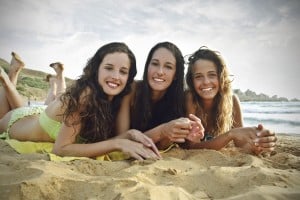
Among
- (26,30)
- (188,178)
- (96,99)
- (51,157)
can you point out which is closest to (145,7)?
(26,30)

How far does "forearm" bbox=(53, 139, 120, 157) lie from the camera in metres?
2.30

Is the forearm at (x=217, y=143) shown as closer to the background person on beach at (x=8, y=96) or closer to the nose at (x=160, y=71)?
the nose at (x=160, y=71)

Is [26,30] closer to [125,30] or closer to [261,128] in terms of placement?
[125,30]

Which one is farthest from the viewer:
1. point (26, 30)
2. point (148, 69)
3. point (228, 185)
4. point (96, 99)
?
point (26, 30)

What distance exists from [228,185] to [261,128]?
3.60 feet

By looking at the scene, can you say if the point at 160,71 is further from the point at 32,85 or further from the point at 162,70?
the point at 32,85

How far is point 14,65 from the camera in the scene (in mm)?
4148

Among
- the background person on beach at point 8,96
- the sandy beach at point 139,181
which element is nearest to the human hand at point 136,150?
the sandy beach at point 139,181

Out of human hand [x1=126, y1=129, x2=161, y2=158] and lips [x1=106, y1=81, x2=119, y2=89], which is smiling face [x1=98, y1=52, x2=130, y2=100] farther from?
human hand [x1=126, y1=129, x2=161, y2=158]

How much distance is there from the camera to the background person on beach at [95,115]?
232cm

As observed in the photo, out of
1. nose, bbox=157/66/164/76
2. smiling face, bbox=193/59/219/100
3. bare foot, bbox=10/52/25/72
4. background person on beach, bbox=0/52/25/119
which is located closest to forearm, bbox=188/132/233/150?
smiling face, bbox=193/59/219/100

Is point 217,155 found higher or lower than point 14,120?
lower

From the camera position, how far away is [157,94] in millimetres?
3117

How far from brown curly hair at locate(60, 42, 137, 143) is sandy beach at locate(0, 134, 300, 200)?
55cm
